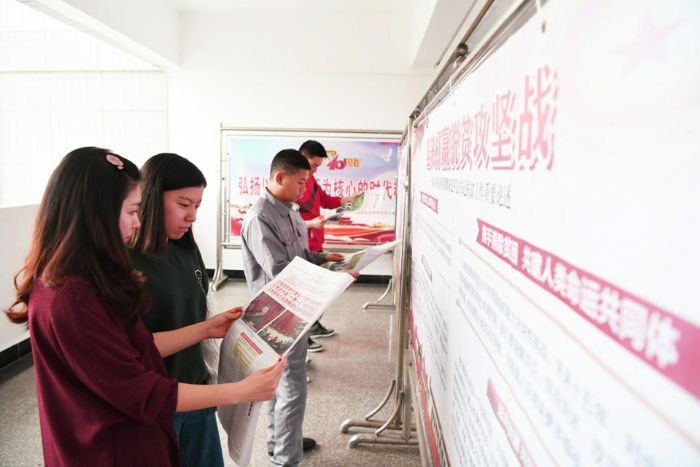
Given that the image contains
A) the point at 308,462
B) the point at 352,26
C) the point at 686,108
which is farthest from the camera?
the point at 352,26

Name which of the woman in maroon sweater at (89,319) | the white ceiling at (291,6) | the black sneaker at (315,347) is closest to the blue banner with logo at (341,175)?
the white ceiling at (291,6)

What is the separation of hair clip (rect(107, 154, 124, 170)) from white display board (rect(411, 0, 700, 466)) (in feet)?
2.14

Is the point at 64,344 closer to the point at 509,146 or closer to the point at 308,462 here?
the point at 509,146

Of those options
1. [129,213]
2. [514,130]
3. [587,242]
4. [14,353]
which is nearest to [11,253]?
[14,353]

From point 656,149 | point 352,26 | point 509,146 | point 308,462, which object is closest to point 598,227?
point 656,149

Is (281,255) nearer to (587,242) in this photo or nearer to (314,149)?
(314,149)

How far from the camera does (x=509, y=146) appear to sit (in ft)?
1.77

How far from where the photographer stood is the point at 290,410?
174cm

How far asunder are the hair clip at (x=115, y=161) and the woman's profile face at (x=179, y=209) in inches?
10.7

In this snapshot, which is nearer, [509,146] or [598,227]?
[598,227]

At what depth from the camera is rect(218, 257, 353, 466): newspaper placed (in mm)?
1020

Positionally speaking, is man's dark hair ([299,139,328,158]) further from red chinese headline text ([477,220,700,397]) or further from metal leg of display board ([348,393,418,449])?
red chinese headline text ([477,220,700,397])

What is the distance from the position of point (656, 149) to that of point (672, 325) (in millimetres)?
105

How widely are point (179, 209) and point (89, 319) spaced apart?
0.44 m
